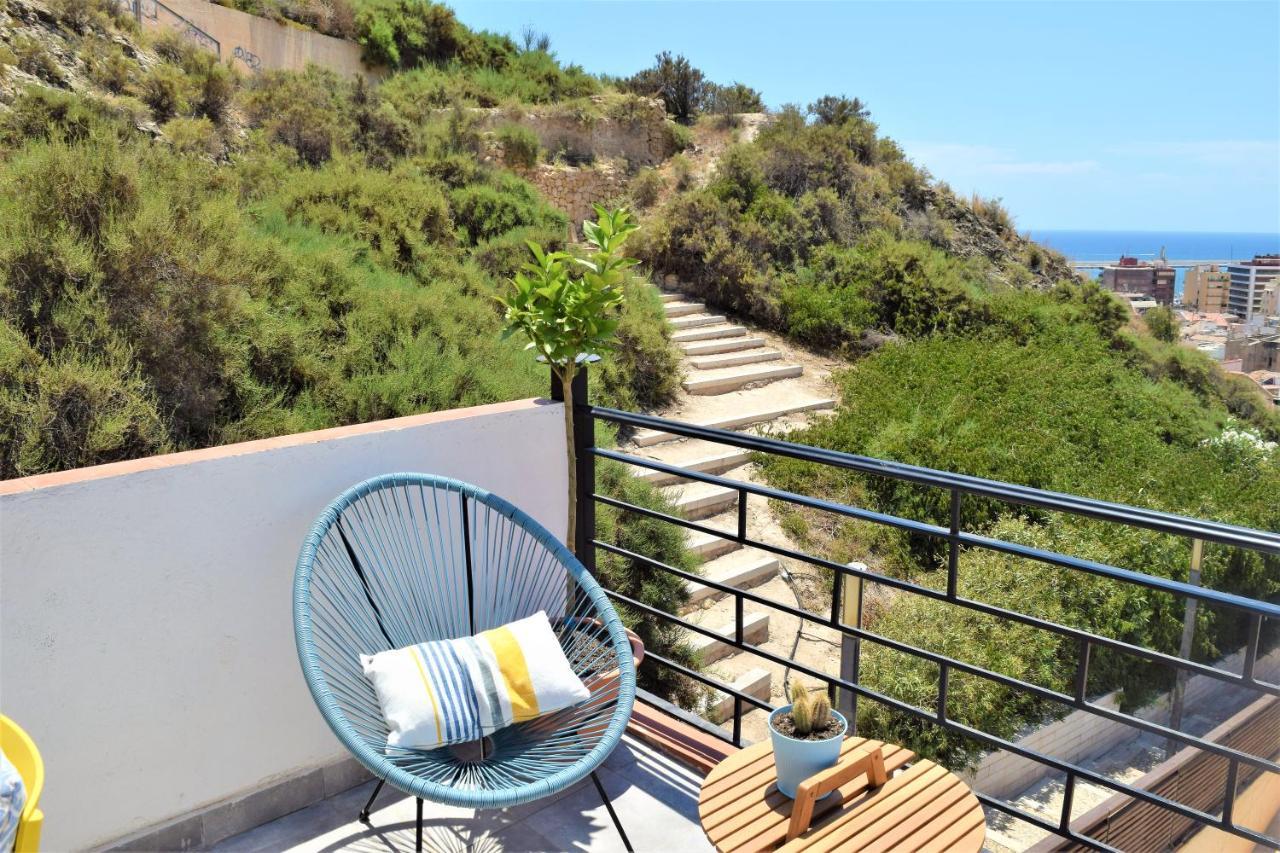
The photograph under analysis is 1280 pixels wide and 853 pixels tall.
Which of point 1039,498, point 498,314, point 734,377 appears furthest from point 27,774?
point 734,377

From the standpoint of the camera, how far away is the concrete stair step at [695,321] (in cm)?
949

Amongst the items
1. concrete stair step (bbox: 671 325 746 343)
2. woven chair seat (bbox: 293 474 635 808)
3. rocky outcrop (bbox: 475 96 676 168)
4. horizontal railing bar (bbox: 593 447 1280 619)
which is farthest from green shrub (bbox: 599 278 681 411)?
rocky outcrop (bbox: 475 96 676 168)

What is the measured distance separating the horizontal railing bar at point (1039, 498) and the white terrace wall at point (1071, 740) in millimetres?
3266

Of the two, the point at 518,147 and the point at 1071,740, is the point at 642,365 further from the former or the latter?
the point at 518,147

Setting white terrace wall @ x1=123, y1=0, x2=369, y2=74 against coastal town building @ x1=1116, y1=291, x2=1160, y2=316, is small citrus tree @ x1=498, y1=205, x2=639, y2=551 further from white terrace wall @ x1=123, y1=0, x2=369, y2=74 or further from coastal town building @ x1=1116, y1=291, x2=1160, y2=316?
coastal town building @ x1=1116, y1=291, x2=1160, y2=316

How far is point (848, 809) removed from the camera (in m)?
1.44

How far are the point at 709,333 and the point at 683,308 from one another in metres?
0.70

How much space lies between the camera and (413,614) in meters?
2.14

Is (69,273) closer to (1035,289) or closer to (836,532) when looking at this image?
(836,532)

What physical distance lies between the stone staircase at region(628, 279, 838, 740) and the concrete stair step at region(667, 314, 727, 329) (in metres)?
0.01

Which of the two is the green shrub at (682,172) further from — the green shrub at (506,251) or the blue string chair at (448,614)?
the blue string chair at (448,614)

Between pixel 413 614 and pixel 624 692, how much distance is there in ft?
2.03

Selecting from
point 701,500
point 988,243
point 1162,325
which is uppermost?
point 988,243

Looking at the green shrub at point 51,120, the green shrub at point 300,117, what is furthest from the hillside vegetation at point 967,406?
the green shrub at point 51,120
